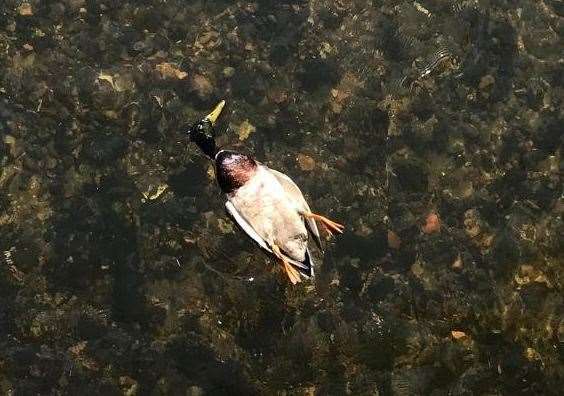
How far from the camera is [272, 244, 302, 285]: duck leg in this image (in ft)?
11.0

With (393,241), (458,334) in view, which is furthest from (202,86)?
(458,334)

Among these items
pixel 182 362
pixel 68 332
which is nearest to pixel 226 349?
pixel 182 362

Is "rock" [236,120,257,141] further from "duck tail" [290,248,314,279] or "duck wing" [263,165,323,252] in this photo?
"duck tail" [290,248,314,279]

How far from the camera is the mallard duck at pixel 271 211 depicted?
341cm

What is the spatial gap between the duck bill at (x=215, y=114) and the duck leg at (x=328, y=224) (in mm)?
773

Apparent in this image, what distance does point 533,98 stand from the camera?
386cm

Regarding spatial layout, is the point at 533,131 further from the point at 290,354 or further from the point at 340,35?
the point at 290,354

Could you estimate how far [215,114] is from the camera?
371 centimetres

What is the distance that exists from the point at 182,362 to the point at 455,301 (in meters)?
1.45

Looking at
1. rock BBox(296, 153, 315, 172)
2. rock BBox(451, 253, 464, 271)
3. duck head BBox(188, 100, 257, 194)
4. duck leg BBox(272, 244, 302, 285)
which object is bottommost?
rock BBox(451, 253, 464, 271)

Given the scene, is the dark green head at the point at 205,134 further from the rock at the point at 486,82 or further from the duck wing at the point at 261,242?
the rock at the point at 486,82

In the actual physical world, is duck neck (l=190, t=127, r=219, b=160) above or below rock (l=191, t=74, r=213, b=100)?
below

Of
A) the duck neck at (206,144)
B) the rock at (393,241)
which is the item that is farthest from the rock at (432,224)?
the duck neck at (206,144)

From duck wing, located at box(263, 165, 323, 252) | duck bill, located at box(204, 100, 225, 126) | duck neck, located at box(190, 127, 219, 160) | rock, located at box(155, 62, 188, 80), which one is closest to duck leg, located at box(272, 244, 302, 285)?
duck wing, located at box(263, 165, 323, 252)
